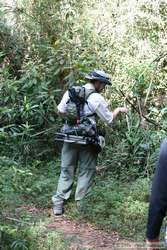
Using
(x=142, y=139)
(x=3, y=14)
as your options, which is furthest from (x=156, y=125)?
(x=3, y=14)

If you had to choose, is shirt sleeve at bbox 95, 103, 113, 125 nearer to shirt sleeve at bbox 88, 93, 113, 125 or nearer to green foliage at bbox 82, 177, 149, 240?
shirt sleeve at bbox 88, 93, 113, 125

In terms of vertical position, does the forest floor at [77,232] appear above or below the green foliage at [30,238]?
below

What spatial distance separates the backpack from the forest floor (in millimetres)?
1071

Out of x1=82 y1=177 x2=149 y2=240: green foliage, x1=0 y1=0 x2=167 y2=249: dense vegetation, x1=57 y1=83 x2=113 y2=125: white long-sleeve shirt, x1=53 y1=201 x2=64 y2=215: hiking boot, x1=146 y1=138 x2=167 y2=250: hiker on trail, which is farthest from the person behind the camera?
x1=0 y1=0 x2=167 y2=249: dense vegetation

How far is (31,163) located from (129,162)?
1.55 m

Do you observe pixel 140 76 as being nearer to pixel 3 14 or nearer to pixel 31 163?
pixel 31 163

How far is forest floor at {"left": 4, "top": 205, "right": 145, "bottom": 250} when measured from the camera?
17.5 feet

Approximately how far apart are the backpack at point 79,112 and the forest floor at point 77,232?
3.51 feet

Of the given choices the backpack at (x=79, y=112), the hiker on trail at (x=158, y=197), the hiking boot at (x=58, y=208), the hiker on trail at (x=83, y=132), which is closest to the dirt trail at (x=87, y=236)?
the hiking boot at (x=58, y=208)

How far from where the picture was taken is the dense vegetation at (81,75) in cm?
752

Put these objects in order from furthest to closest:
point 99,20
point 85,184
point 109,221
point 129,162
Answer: point 99,20, point 129,162, point 85,184, point 109,221

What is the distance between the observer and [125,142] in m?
7.73

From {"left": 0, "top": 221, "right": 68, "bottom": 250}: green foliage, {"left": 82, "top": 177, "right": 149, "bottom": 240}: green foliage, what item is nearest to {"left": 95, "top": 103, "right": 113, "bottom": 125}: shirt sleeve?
{"left": 82, "top": 177, "right": 149, "bottom": 240}: green foliage

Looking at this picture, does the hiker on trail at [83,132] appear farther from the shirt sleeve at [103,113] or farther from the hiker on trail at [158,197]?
the hiker on trail at [158,197]
